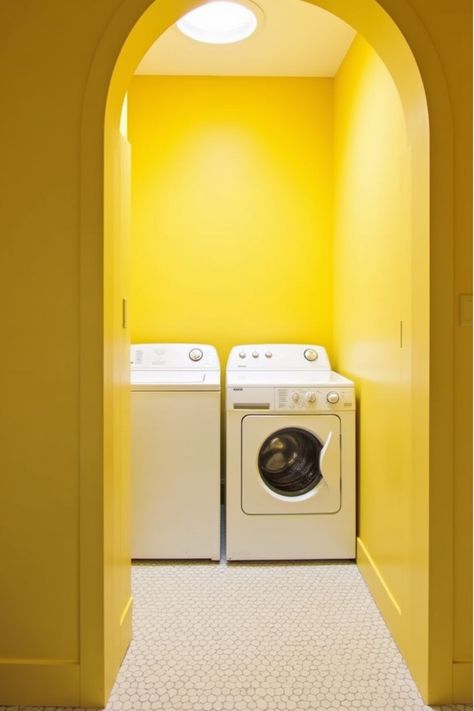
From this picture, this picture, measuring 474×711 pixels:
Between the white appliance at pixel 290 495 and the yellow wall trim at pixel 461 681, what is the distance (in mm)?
954

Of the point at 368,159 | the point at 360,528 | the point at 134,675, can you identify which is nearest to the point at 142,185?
the point at 368,159

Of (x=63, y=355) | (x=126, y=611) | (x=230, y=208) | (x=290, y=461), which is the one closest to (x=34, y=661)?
(x=126, y=611)

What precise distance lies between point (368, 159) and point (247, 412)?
1.27 m

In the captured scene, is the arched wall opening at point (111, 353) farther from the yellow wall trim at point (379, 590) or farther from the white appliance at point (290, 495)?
the white appliance at point (290, 495)

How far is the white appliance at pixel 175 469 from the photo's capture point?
7.73ft

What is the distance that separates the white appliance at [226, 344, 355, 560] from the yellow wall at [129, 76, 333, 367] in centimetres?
77

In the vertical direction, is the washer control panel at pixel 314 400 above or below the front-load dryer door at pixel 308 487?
above

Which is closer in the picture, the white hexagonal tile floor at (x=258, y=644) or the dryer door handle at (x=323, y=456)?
the white hexagonal tile floor at (x=258, y=644)

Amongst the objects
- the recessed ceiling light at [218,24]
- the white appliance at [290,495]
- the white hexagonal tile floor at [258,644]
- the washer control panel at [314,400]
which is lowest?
the white hexagonal tile floor at [258,644]

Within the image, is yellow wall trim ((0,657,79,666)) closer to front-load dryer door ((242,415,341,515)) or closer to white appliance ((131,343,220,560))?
white appliance ((131,343,220,560))

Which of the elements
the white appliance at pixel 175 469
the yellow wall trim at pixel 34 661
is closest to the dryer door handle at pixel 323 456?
the white appliance at pixel 175 469

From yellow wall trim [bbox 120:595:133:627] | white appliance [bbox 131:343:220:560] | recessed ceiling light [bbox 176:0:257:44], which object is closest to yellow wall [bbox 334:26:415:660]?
recessed ceiling light [bbox 176:0:257:44]

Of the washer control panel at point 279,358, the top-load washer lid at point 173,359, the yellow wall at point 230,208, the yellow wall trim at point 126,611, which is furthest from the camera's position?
the yellow wall at point 230,208

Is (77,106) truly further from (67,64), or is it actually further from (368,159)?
(368,159)
